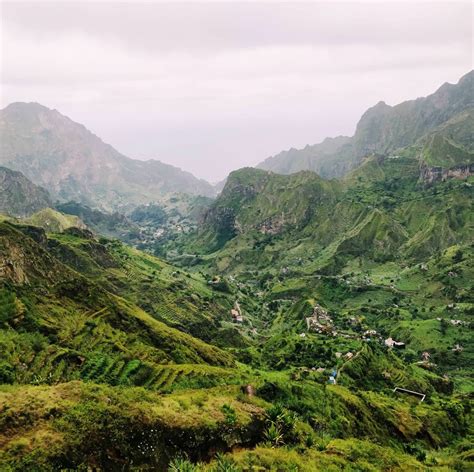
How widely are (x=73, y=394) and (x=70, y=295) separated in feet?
224

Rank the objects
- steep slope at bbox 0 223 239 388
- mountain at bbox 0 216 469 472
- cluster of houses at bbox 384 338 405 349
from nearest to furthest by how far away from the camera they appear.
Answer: mountain at bbox 0 216 469 472 < steep slope at bbox 0 223 239 388 < cluster of houses at bbox 384 338 405 349

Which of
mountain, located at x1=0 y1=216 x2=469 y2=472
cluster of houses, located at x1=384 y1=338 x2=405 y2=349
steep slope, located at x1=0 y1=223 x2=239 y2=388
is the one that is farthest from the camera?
cluster of houses, located at x1=384 y1=338 x2=405 y2=349

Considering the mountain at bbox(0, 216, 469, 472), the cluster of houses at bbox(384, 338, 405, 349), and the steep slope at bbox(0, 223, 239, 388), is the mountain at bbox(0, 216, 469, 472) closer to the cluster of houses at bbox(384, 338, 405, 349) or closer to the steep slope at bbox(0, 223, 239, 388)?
the steep slope at bbox(0, 223, 239, 388)

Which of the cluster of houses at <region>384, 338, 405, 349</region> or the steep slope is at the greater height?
the steep slope

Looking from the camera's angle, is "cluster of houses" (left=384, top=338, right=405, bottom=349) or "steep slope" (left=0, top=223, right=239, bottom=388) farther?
"cluster of houses" (left=384, top=338, right=405, bottom=349)

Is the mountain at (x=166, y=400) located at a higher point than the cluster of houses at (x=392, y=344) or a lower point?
higher

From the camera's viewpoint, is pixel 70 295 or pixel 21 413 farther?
pixel 70 295

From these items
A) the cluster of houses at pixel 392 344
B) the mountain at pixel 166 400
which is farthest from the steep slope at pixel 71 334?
the cluster of houses at pixel 392 344

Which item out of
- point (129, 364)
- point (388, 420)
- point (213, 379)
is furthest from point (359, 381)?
point (129, 364)

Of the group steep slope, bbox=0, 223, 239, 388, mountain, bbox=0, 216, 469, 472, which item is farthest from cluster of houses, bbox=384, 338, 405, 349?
steep slope, bbox=0, 223, 239, 388

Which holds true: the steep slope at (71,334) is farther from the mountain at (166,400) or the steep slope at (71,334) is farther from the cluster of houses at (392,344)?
the cluster of houses at (392,344)

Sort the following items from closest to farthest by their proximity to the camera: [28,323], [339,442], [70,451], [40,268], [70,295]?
[70,451], [339,442], [28,323], [70,295], [40,268]

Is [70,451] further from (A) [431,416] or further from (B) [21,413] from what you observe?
(A) [431,416]

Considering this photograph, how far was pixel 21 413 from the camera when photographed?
3712 cm
